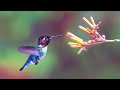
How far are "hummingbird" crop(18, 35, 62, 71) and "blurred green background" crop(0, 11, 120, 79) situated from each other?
0.12 feet

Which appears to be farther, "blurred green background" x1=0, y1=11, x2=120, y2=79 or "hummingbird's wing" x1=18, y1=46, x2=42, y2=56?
"blurred green background" x1=0, y1=11, x2=120, y2=79

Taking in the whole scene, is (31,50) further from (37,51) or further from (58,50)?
(58,50)

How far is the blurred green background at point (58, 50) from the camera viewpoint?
9.52ft

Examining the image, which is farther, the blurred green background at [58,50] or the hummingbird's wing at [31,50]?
the blurred green background at [58,50]

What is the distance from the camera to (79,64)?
292cm

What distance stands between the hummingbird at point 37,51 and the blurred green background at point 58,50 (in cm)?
4

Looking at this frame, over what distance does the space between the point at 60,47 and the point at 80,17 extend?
35 centimetres

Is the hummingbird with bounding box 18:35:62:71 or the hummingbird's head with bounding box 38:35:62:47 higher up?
the hummingbird's head with bounding box 38:35:62:47

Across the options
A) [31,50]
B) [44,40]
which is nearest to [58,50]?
[44,40]

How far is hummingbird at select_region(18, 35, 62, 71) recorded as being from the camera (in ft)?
9.20

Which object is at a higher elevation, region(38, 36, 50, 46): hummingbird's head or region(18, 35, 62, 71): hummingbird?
region(38, 36, 50, 46): hummingbird's head

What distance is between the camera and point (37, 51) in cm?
281

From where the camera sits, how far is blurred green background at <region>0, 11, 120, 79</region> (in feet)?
9.52
